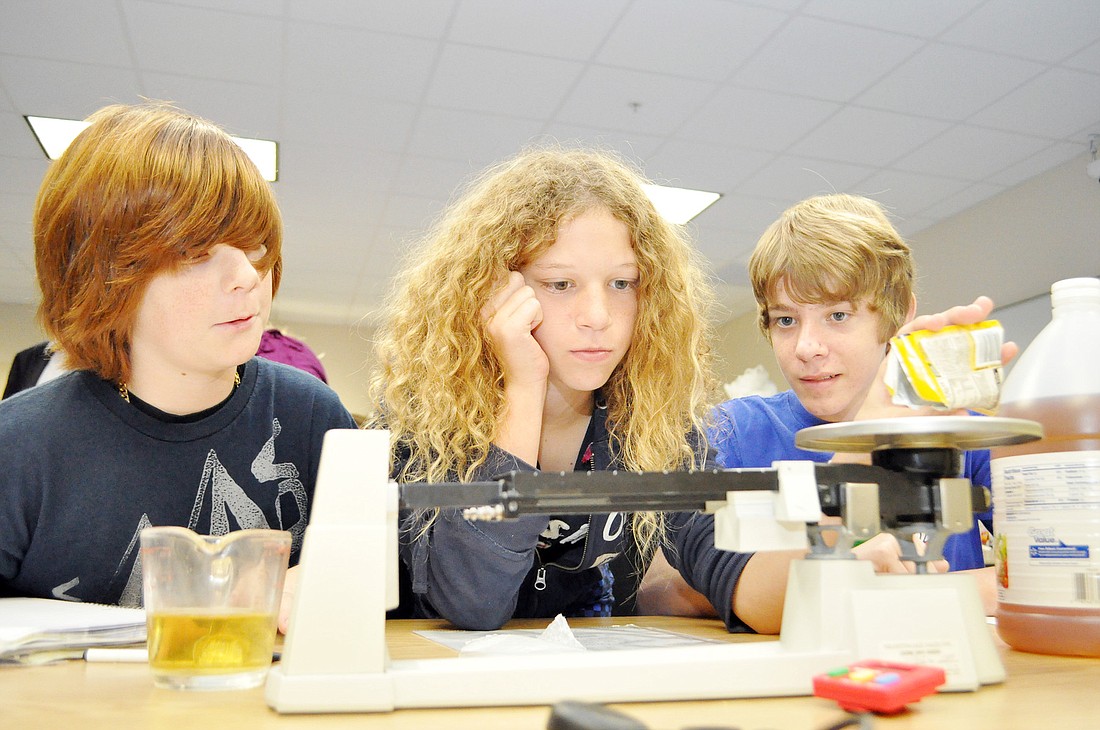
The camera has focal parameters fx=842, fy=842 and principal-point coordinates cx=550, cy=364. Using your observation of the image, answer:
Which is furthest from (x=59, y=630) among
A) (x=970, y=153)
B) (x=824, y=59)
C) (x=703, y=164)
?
(x=970, y=153)

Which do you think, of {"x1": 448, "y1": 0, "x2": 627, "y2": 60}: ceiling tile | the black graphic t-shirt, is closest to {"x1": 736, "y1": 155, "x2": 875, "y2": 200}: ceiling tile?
{"x1": 448, "y1": 0, "x2": 627, "y2": 60}: ceiling tile

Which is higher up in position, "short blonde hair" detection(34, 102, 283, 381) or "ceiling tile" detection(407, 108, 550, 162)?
"ceiling tile" detection(407, 108, 550, 162)

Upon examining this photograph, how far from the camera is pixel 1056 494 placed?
0.71 meters

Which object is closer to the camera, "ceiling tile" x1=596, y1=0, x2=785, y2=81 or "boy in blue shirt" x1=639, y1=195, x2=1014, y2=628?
"boy in blue shirt" x1=639, y1=195, x2=1014, y2=628

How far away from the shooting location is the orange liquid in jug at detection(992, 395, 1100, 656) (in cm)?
69

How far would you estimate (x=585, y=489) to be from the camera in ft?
1.94

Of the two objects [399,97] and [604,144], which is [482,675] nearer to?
[399,97]

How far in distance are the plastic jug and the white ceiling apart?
238cm

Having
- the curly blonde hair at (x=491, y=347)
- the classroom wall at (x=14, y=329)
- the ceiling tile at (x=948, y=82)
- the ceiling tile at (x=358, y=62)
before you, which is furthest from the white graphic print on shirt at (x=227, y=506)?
the classroom wall at (x=14, y=329)

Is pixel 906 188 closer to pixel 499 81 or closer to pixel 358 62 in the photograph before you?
pixel 499 81

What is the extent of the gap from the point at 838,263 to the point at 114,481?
3.75 ft

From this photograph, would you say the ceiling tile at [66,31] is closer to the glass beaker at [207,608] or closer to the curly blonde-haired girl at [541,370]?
the curly blonde-haired girl at [541,370]

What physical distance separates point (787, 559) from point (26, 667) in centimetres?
70

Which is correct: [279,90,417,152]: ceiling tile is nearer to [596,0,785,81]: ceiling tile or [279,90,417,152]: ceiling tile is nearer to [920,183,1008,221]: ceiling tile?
[596,0,785,81]: ceiling tile
